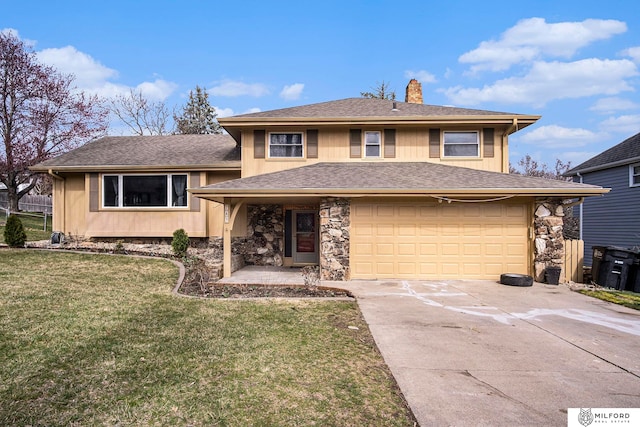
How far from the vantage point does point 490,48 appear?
57.7ft

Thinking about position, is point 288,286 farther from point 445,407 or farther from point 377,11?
point 377,11

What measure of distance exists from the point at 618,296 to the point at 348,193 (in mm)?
6712

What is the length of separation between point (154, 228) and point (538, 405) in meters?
12.0

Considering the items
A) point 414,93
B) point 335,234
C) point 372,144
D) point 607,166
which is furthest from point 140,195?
point 607,166

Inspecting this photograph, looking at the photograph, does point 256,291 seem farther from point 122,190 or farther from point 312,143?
point 122,190

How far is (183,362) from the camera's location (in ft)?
12.8

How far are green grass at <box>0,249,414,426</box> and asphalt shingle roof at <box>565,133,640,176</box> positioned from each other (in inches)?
580

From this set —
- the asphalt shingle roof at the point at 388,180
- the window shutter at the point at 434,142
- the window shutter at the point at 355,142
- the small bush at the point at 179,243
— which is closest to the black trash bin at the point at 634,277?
the asphalt shingle roof at the point at 388,180

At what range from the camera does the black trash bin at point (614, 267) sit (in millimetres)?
8914

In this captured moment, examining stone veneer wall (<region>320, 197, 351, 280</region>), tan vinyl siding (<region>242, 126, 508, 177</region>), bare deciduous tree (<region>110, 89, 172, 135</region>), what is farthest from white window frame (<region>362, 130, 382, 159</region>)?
bare deciduous tree (<region>110, 89, 172, 135</region>)

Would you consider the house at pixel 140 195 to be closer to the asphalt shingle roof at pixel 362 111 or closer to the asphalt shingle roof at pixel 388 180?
the asphalt shingle roof at pixel 362 111

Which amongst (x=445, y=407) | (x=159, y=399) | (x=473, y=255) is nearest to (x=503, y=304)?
(x=473, y=255)

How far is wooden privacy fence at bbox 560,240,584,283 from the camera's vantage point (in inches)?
378

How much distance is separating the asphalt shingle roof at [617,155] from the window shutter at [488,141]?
6812 mm
